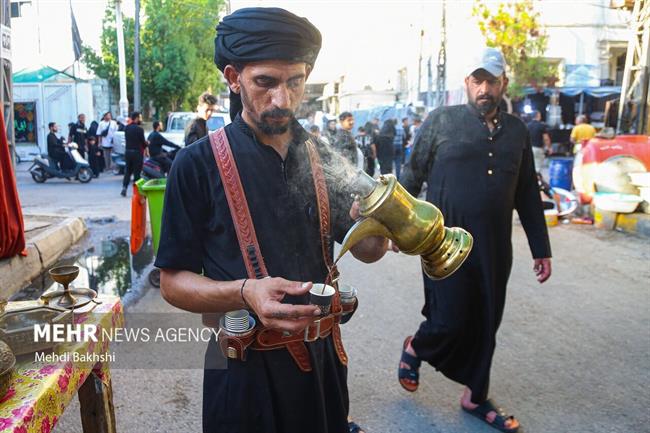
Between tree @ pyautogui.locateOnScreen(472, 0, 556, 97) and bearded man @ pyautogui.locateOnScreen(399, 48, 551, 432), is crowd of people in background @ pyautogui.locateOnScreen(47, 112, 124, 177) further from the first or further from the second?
bearded man @ pyautogui.locateOnScreen(399, 48, 551, 432)

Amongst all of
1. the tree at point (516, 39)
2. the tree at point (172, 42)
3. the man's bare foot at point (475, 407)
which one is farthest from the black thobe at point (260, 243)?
the tree at point (172, 42)

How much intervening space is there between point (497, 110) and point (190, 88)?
86.9 feet

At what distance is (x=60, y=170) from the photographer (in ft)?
48.9

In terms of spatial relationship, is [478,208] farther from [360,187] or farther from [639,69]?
[639,69]

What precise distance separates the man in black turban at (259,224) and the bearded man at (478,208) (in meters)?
1.30

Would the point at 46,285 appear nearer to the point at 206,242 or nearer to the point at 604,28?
the point at 206,242

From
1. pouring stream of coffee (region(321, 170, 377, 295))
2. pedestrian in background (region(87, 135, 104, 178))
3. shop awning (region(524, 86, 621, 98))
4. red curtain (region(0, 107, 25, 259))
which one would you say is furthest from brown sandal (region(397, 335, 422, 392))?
shop awning (region(524, 86, 621, 98))

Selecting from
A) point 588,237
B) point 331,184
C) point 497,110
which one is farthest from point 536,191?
point 588,237

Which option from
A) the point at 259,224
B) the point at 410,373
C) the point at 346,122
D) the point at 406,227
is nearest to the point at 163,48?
the point at 346,122

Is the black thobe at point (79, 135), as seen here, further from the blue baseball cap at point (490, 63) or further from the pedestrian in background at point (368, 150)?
the blue baseball cap at point (490, 63)

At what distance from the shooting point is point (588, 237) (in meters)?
7.58

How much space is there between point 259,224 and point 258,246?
0.06 m

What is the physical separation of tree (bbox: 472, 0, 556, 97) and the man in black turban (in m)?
20.1

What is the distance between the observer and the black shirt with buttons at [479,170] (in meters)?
2.77
